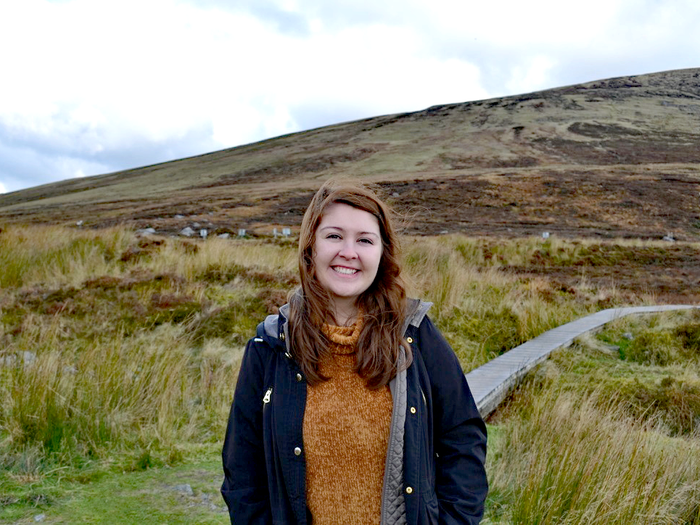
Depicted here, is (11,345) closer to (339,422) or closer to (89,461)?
(89,461)

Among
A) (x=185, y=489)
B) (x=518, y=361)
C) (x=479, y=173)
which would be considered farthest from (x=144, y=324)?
(x=479, y=173)

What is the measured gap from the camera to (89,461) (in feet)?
12.1

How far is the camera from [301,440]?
5.82 feet

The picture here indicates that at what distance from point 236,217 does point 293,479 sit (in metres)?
29.8

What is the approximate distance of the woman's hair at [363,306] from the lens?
1817mm

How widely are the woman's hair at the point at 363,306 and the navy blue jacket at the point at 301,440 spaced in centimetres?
5

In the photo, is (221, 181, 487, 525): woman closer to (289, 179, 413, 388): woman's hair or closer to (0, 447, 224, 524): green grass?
(289, 179, 413, 388): woman's hair

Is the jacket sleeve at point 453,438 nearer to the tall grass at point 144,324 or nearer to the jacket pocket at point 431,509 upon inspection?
the jacket pocket at point 431,509

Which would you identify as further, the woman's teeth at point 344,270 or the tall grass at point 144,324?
the tall grass at point 144,324

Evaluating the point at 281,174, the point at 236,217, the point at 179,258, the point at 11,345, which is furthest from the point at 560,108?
the point at 11,345

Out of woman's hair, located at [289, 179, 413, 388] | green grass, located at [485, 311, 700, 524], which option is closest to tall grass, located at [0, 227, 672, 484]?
woman's hair, located at [289, 179, 413, 388]

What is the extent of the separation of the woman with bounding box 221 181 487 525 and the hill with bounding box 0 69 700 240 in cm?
1568

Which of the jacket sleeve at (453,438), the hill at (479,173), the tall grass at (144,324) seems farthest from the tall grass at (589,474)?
the hill at (479,173)

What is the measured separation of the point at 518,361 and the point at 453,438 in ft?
15.6
